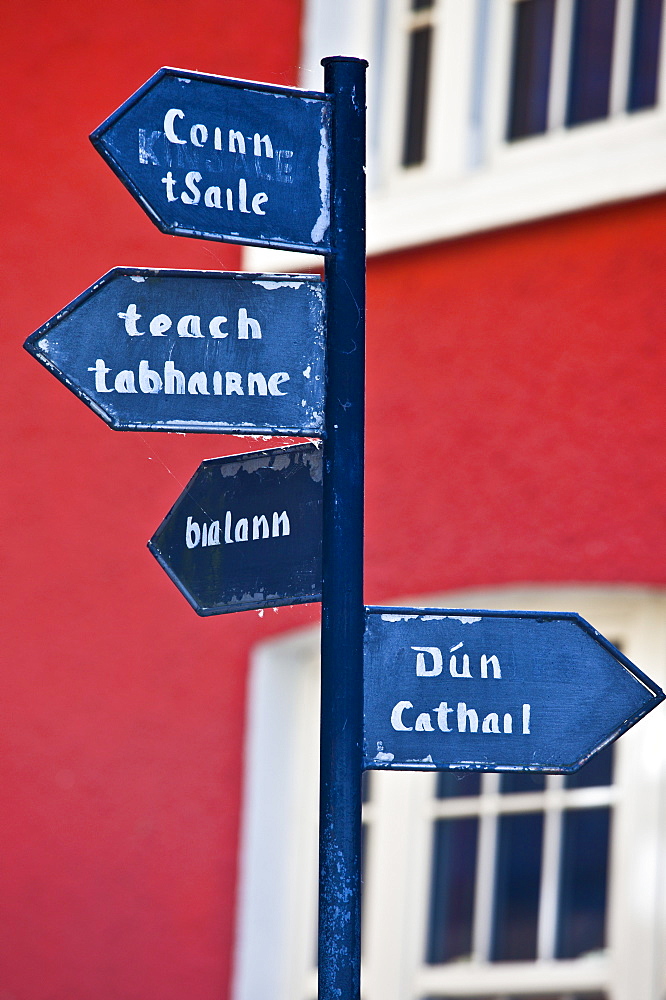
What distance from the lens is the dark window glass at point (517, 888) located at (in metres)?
4.55

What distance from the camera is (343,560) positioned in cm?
245

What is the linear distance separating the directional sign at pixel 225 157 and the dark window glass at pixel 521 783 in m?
2.59

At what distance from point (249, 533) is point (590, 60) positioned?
304cm

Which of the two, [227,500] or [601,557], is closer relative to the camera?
[227,500]

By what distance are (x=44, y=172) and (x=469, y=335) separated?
6.62ft

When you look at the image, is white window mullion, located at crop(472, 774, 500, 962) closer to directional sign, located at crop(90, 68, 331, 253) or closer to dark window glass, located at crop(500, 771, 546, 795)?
dark window glass, located at crop(500, 771, 546, 795)

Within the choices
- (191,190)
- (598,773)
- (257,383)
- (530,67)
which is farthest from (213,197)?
(530,67)

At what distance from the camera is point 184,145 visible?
8.09 feet

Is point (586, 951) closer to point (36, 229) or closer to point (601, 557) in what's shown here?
point (601, 557)

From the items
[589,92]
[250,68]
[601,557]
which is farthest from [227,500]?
[250,68]

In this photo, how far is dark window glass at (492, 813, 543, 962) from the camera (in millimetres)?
4555

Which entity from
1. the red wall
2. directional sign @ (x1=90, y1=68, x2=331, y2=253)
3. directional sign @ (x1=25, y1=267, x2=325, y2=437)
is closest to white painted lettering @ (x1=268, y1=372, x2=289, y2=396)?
directional sign @ (x1=25, y1=267, x2=325, y2=437)

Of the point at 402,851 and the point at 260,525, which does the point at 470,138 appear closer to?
the point at 402,851

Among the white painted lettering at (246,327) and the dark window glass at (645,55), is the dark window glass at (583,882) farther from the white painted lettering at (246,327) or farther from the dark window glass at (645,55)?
the white painted lettering at (246,327)
